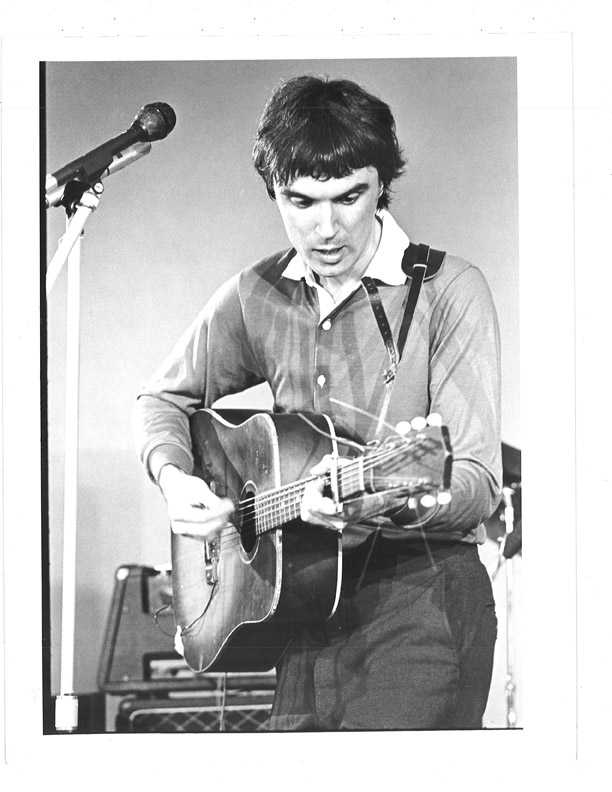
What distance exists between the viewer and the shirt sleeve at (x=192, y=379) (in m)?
2.37

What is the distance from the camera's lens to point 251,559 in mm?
2236

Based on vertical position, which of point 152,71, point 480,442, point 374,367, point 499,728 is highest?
point 152,71

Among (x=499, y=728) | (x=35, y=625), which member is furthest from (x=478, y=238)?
(x=35, y=625)

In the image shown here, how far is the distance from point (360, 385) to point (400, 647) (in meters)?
0.53

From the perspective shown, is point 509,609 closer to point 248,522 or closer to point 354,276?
point 248,522

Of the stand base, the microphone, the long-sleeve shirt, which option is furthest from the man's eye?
the stand base

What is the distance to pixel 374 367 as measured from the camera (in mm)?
2320

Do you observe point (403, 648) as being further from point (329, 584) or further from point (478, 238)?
point (478, 238)

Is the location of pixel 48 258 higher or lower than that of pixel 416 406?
higher

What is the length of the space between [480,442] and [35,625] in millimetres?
996

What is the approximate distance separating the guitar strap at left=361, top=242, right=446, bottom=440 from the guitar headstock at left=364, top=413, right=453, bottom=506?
11 centimetres

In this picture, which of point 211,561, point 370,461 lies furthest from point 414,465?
point 211,561

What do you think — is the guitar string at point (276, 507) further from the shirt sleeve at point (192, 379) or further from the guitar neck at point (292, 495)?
the shirt sleeve at point (192, 379)

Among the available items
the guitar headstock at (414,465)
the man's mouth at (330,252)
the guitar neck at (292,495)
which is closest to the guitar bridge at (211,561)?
the guitar neck at (292,495)
